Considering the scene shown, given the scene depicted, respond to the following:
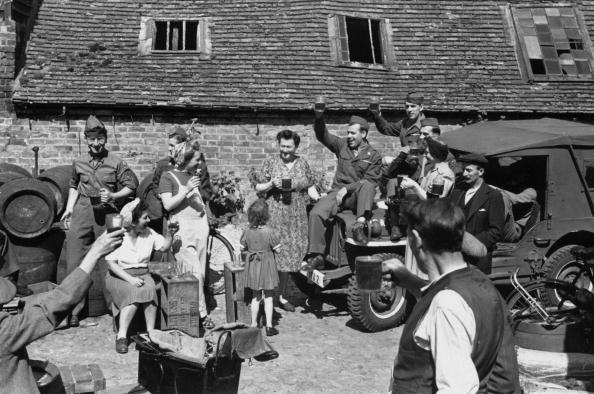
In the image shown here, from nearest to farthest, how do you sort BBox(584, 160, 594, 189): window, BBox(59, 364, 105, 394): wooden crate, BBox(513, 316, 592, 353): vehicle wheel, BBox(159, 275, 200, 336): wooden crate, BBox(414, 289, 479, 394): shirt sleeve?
BBox(414, 289, 479, 394): shirt sleeve → BBox(59, 364, 105, 394): wooden crate → BBox(513, 316, 592, 353): vehicle wheel → BBox(159, 275, 200, 336): wooden crate → BBox(584, 160, 594, 189): window

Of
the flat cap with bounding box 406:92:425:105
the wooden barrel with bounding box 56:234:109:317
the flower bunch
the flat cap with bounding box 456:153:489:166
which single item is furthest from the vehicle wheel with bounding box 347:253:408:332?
the flower bunch

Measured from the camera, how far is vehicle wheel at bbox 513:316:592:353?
6.93 metres

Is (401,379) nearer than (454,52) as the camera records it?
Yes

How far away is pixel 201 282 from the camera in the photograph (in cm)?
787

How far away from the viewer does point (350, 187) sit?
26.9 feet

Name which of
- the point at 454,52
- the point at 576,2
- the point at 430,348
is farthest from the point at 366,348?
the point at 576,2

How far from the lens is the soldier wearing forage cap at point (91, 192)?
793 centimetres

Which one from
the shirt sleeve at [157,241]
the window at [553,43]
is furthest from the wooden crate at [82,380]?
the window at [553,43]

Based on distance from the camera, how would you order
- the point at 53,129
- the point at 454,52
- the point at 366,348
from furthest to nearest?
the point at 454,52 < the point at 53,129 < the point at 366,348

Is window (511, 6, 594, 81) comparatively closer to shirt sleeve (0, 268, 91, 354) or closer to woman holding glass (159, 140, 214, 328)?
woman holding glass (159, 140, 214, 328)

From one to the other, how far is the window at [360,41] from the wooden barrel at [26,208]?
722cm

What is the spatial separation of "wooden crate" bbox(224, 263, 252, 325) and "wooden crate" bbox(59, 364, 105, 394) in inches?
119

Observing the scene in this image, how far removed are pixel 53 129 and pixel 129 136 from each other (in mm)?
1293

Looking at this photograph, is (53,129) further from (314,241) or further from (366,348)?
(366,348)
